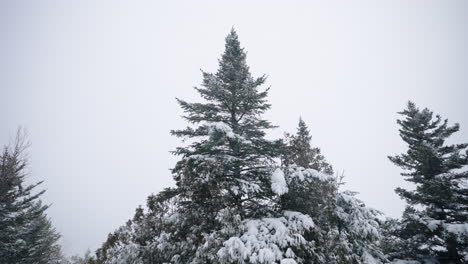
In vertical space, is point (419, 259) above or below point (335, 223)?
below

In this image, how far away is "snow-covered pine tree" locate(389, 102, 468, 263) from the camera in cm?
1282

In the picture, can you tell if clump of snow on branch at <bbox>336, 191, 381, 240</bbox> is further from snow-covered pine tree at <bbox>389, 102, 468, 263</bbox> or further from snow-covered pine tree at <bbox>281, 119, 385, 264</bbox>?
snow-covered pine tree at <bbox>389, 102, 468, 263</bbox>

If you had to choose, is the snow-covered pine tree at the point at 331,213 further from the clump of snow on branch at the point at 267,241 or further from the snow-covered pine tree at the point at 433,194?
the snow-covered pine tree at the point at 433,194

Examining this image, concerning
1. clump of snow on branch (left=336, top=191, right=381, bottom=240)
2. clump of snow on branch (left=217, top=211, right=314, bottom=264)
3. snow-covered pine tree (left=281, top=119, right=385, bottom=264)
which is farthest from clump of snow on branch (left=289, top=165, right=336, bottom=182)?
clump of snow on branch (left=336, top=191, right=381, bottom=240)

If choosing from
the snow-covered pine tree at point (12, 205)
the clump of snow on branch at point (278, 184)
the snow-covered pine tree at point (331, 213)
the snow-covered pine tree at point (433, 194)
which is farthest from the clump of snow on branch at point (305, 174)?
the snow-covered pine tree at point (12, 205)

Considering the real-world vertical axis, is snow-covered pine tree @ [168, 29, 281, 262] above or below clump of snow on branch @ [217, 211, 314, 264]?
above

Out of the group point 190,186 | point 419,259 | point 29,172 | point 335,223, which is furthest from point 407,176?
point 29,172

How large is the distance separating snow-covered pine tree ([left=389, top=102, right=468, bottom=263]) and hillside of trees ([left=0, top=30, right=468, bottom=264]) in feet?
0.19

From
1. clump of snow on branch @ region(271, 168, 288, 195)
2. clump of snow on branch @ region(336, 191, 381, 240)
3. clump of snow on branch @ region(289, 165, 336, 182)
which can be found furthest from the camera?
clump of snow on branch @ region(336, 191, 381, 240)

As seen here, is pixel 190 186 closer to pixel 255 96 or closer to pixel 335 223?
pixel 255 96

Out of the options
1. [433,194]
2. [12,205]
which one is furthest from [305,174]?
[12,205]

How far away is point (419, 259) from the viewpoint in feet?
44.7

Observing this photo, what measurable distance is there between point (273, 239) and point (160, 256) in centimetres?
406

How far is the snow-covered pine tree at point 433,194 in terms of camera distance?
12.8 meters
